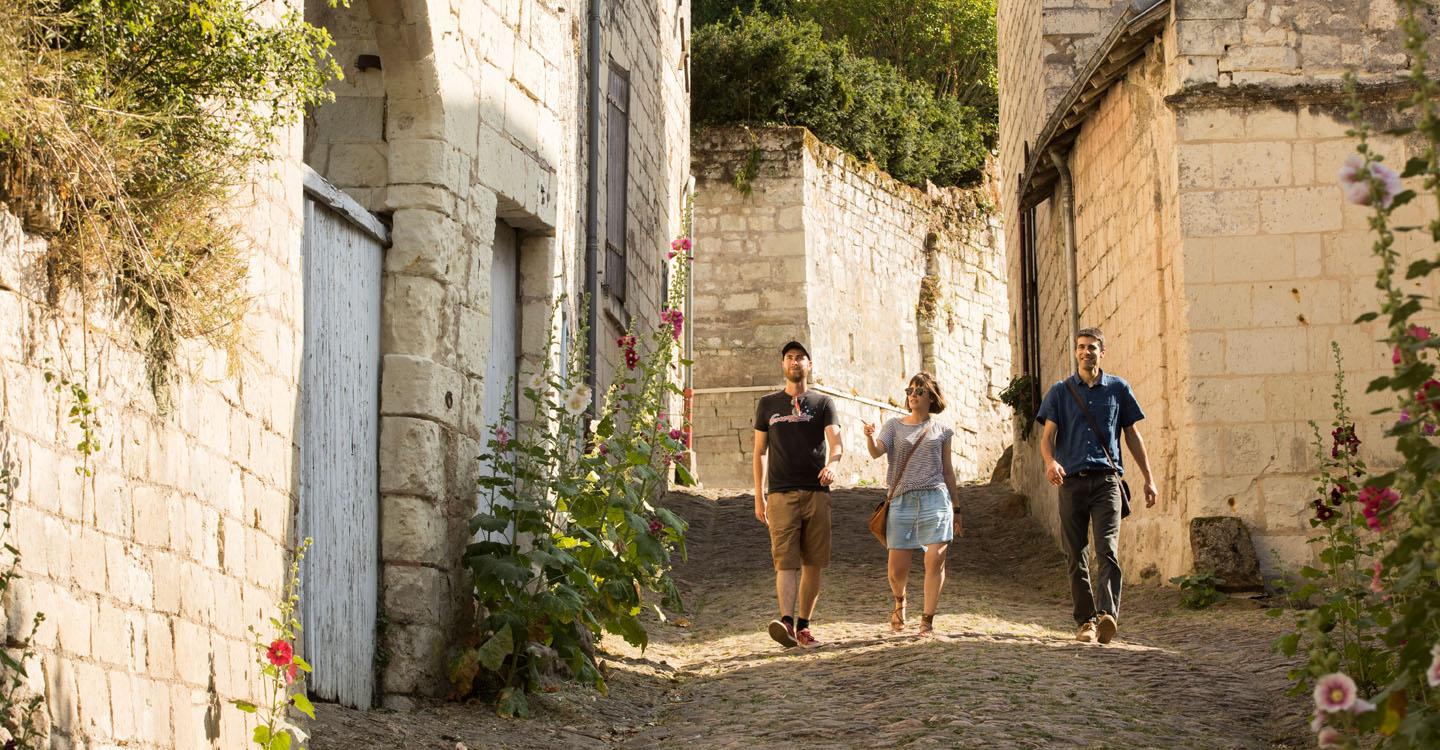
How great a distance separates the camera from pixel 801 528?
8.49 meters

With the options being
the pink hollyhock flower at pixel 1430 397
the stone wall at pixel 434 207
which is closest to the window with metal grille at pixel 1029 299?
the stone wall at pixel 434 207

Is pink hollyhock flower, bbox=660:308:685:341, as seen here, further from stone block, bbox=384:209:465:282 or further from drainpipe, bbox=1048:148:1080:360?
drainpipe, bbox=1048:148:1080:360

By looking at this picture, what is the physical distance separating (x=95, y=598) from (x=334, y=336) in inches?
99.5

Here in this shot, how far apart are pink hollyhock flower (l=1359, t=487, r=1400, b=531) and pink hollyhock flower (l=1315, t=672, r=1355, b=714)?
0.92m

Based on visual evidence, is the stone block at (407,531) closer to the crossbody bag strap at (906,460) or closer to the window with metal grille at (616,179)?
the crossbody bag strap at (906,460)

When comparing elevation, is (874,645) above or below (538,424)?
below

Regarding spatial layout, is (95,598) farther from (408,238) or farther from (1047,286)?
(1047,286)

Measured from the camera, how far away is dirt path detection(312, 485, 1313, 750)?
6078 millimetres

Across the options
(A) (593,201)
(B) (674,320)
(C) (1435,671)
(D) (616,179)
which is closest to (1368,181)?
(C) (1435,671)

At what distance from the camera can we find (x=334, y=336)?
21.6ft

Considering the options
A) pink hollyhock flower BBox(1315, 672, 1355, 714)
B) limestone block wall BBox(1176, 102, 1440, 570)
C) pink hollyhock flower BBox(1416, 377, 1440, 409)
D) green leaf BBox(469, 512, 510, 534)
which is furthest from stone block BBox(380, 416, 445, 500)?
limestone block wall BBox(1176, 102, 1440, 570)

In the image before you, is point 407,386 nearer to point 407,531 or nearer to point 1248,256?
point 407,531

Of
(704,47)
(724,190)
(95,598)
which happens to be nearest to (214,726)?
(95,598)

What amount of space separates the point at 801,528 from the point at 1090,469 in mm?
1394
